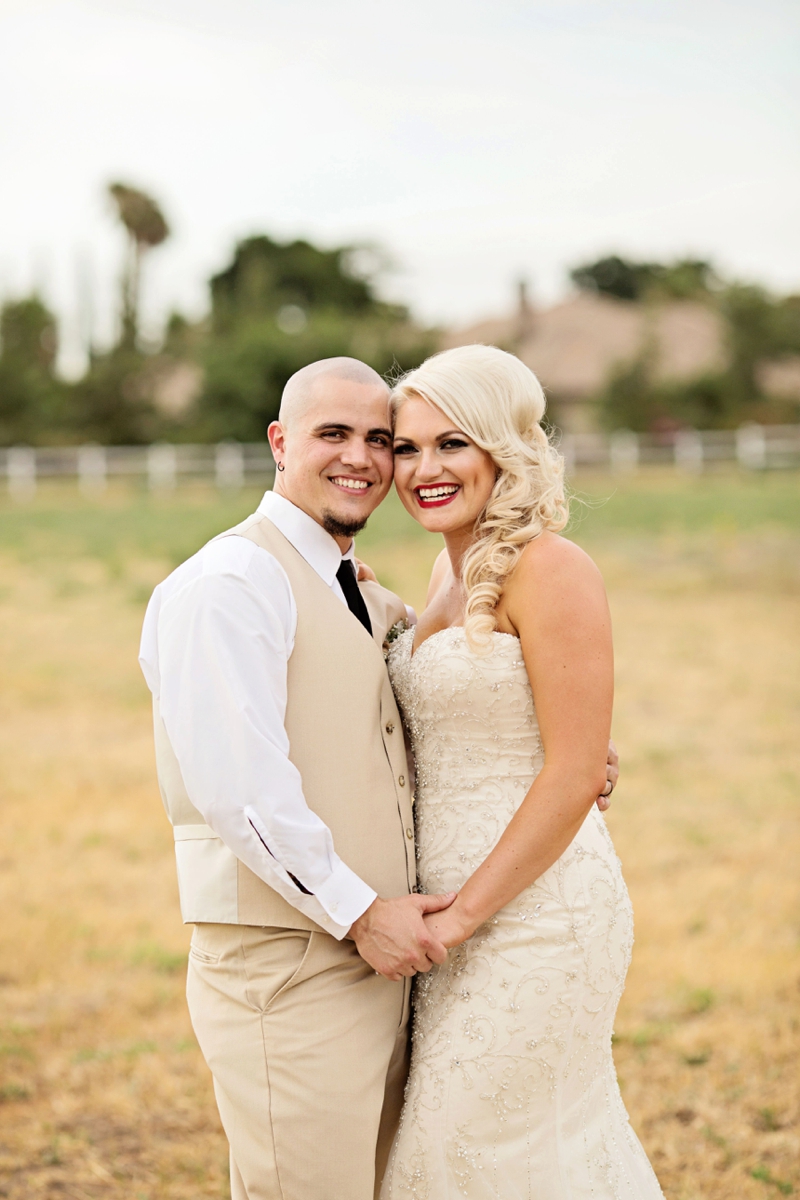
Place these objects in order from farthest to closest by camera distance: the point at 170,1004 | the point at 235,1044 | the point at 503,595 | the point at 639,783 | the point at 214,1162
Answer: the point at 639,783
the point at 170,1004
the point at 214,1162
the point at 503,595
the point at 235,1044

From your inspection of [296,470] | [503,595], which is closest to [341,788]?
[503,595]

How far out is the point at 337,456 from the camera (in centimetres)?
283

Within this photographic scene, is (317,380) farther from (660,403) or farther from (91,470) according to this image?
(660,403)

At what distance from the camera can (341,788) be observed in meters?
2.60

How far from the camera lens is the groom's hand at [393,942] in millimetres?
2537

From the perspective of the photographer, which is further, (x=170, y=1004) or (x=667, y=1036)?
(x=170, y=1004)

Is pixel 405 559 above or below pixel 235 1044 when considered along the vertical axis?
below

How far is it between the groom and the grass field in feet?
3.80

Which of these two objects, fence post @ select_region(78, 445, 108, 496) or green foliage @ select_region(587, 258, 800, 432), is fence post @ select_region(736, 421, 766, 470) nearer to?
green foliage @ select_region(587, 258, 800, 432)

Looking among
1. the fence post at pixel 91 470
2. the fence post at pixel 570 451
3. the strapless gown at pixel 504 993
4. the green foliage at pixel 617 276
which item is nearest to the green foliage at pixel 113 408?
the fence post at pixel 91 470

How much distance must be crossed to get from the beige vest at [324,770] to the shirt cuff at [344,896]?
0.10 m

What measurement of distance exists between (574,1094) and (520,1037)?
0.24 metres

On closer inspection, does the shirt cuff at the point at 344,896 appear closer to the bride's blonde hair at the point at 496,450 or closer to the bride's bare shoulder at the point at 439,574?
the bride's blonde hair at the point at 496,450

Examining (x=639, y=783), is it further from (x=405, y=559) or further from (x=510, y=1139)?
(x=405, y=559)
